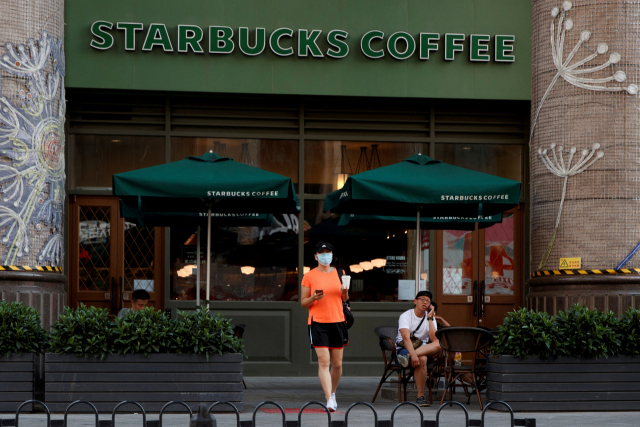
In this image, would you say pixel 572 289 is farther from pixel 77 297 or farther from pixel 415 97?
pixel 77 297

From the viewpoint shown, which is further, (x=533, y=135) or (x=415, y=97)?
(x=415, y=97)

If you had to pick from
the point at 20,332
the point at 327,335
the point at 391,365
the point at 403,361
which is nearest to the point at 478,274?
the point at 391,365

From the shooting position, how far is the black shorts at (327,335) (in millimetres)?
8656

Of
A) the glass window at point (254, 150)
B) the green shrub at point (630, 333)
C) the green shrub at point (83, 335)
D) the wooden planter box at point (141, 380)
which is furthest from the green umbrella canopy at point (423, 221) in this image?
the green shrub at point (83, 335)

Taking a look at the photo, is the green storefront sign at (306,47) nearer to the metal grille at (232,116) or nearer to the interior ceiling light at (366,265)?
the metal grille at (232,116)

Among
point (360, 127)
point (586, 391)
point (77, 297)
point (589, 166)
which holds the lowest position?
point (586, 391)

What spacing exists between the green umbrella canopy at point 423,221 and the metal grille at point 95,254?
159 inches

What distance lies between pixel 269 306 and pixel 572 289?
15.1 feet

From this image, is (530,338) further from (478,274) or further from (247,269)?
(247,269)

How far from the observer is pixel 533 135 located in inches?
448

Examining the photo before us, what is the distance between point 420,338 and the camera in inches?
374

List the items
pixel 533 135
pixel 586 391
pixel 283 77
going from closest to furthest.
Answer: pixel 586 391
pixel 533 135
pixel 283 77

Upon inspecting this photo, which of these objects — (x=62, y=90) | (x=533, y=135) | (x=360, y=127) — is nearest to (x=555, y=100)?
(x=533, y=135)

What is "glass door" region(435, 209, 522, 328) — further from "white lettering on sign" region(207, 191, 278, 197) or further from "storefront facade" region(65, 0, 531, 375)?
"white lettering on sign" region(207, 191, 278, 197)
